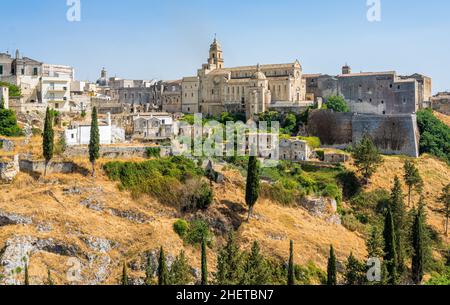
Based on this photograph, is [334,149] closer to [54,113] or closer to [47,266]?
[54,113]

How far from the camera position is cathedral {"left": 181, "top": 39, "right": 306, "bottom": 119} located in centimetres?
6066

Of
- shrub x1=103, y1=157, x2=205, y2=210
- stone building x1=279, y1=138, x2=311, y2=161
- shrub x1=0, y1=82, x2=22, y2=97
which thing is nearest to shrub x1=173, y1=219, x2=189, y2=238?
shrub x1=103, y1=157, x2=205, y2=210

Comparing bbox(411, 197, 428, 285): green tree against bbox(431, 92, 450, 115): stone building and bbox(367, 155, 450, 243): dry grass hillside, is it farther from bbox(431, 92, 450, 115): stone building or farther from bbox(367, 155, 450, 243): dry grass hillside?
bbox(431, 92, 450, 115): stone building

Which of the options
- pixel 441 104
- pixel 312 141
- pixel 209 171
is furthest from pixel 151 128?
pixel 441 104

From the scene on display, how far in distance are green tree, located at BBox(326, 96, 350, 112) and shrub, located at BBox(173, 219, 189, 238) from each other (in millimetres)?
26324

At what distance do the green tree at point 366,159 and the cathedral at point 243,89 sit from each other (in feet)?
44.3

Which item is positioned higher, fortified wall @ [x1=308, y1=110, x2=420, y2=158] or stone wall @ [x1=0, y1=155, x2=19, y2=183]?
fortified wall @ [x1=308, y1=110, x2=420, y2=158]

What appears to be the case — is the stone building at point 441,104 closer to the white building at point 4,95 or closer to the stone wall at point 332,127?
the stone wall at point 332,127

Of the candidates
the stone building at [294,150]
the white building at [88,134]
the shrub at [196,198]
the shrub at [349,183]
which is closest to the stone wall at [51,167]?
the white building at [88,134]

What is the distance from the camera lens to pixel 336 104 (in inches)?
2280

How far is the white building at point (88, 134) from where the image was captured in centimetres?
4244

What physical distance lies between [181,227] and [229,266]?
289 inches

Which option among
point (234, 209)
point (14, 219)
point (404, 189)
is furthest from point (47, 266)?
point (404, 189)

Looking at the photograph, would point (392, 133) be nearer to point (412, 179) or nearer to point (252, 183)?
point (412, 179)
